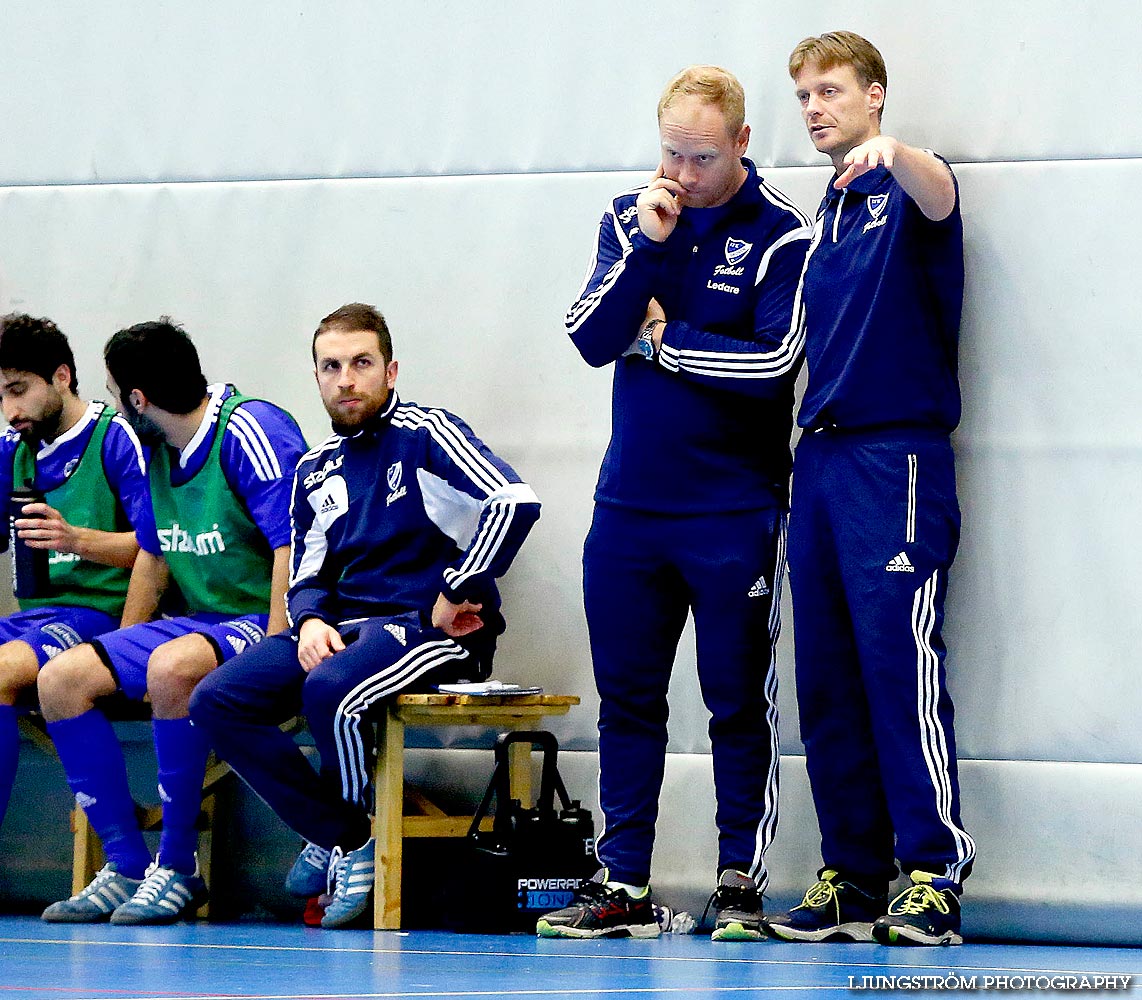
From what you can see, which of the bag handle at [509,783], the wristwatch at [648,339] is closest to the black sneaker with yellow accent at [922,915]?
the bag handle at [509,783]

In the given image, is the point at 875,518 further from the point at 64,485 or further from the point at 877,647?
the point at 64,485

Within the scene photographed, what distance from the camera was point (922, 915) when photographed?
351 cm

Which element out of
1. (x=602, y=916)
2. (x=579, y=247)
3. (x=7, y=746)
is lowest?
(x=602, y=916)

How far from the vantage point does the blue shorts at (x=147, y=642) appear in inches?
173

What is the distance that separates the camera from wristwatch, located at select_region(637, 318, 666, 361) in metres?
3.87

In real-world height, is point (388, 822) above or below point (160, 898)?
above

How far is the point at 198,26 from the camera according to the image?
4.99m

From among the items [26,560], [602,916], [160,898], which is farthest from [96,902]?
[602,916]

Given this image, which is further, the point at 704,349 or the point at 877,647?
the point at 704,349

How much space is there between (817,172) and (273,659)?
74.2 inches

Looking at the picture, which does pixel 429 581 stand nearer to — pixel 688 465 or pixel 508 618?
pixel 508 618

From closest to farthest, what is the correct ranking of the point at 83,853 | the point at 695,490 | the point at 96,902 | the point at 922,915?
the point at 922,915
the point at 695,490
the point at 96,902
the point at 83,853

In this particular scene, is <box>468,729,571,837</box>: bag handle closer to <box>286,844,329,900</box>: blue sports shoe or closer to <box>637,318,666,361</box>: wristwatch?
<box>286,844,329,900</box>: blue sports shoe

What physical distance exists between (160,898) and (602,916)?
1170 millimetres
